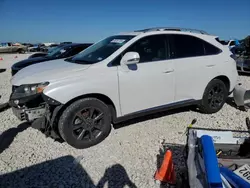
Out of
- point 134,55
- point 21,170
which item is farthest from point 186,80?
point 21,170

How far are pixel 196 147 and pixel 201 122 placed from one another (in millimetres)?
2831

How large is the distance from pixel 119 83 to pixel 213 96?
2.47m

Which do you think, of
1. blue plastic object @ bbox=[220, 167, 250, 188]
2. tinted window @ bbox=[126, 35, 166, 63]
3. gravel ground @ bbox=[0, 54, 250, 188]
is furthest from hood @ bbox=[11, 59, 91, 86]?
blue plastic object @ bbox=[220, 167, 250, 188]

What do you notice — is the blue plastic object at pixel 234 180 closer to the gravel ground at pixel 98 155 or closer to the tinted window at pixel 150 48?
the gravel ground at pixel 98 155

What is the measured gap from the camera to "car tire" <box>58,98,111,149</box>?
3580 mm

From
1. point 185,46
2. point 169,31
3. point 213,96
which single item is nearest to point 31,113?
point 169,31

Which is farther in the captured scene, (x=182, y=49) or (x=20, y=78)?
(x=182, y=49)

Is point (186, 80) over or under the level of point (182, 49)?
under

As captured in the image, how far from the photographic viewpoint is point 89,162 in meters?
3.46

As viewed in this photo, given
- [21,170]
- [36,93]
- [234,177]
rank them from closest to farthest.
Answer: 1. [234,177]
2. [21,170]
3. [36,93]

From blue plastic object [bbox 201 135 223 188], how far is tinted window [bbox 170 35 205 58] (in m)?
2.89

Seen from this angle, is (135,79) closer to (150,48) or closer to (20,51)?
(150,48)

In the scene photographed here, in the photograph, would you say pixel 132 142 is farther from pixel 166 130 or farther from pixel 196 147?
pixel 196 147

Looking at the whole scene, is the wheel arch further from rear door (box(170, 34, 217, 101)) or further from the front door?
the front door
